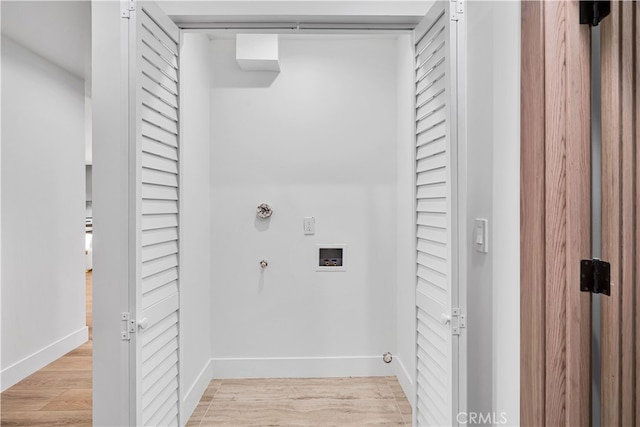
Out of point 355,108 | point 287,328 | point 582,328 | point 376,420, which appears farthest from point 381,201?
point 582,328

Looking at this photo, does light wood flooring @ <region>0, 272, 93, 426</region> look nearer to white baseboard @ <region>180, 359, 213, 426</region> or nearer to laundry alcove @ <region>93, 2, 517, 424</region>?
white baseboard @ <region>180, 359, 213, 426</region>

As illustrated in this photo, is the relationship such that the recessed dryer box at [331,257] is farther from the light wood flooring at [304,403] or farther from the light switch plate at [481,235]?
the light switch plate at [481,235]

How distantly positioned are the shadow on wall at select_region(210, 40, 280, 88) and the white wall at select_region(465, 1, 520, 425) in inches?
72.4

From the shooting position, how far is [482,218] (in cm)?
151

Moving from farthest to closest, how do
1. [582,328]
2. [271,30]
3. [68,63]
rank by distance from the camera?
1. [68,63]
2. [271,30]
3. [582,328]

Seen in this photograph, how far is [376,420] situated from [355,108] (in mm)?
2046

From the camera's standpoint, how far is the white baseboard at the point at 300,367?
3031 mm

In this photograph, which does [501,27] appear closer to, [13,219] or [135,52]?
[135,52]

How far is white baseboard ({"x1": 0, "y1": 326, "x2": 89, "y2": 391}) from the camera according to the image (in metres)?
2.92

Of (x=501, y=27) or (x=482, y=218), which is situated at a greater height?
(x=501, y=27)

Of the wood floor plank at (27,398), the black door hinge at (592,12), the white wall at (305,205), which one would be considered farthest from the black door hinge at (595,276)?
the wood floor plank at (27,398)

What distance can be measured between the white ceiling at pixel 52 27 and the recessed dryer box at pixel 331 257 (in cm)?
214

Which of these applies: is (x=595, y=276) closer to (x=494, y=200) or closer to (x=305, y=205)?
(x=494, y=200)

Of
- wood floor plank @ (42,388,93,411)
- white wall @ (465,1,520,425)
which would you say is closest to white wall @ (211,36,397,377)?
wood floor plank @ (42,388,93,411)
